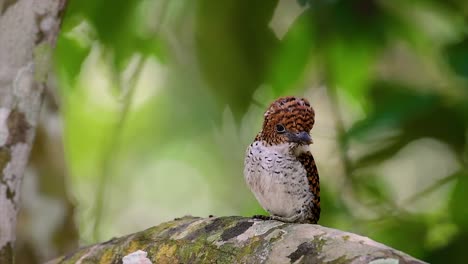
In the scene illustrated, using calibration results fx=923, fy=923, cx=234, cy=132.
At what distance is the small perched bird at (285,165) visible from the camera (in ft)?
6.30

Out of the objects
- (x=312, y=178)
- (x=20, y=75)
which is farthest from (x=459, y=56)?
(x=20, y=75)

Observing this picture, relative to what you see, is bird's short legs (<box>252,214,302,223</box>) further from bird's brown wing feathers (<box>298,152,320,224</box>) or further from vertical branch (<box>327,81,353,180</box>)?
vertical branch (<box>327,81,353,180</box>)

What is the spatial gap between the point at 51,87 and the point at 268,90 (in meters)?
0.82

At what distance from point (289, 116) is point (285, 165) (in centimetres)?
11

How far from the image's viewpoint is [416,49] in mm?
3850

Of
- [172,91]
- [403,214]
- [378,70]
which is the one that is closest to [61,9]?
[403,214]

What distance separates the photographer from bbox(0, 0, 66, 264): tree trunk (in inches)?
83.4

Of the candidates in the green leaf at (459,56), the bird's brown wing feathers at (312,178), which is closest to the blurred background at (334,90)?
the green leaf at (459,56)

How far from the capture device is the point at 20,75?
2174 mm

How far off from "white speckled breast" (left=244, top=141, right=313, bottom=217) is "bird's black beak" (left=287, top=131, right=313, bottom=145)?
0.03 m

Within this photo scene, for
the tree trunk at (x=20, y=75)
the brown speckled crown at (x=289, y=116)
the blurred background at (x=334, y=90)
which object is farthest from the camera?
the blurred background at (x=334, y=90)

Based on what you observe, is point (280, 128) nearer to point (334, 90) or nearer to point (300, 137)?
point (300, 137)

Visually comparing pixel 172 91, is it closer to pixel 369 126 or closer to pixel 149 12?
pixel 149 12

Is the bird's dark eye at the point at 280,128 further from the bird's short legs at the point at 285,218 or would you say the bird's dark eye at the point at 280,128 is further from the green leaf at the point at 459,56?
the green leaf at the point at 459,56
